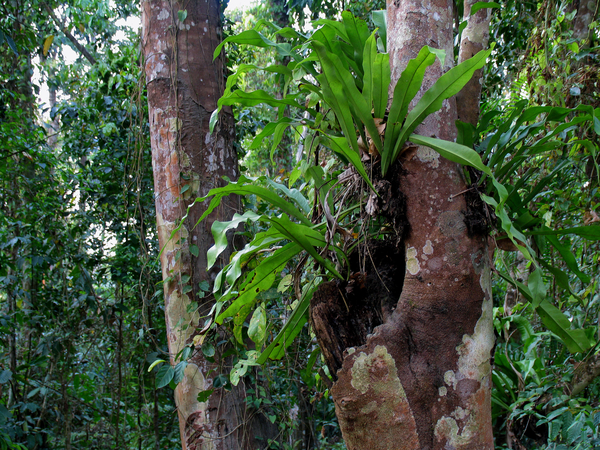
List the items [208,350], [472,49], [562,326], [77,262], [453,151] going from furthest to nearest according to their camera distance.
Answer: [77,262]
[208,350]
[472,49]
[562,326]
[453,151]

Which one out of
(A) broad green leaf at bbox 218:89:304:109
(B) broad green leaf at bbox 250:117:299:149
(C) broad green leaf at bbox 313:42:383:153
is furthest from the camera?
(B) broad green leaf at bbox 250:117:299:149

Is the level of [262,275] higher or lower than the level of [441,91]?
lower

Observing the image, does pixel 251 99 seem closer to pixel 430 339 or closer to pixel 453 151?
pixel 453 151

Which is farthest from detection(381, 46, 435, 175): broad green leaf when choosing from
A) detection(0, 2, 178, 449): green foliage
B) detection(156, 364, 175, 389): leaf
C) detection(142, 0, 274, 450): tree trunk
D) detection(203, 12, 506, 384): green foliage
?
detection(0, 2, 178, 449): green foliage

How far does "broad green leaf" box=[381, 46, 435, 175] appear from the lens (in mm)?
917

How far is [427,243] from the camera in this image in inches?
38.5

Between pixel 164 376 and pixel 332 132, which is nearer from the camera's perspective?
Result: pixel 332 132

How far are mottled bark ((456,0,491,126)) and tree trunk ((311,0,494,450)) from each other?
7.3 inches

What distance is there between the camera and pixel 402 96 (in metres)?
0.97

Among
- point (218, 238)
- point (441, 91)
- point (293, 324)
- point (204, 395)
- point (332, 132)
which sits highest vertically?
point (332, 132)

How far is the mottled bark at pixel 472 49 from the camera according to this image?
1229 mm

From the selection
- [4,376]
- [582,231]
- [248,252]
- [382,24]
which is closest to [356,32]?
[382,24]

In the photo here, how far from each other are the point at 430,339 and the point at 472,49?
3.14 ft

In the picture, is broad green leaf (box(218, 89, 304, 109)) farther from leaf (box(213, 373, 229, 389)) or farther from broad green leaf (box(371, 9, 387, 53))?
leaf (box(213, 373, 229, 389))
